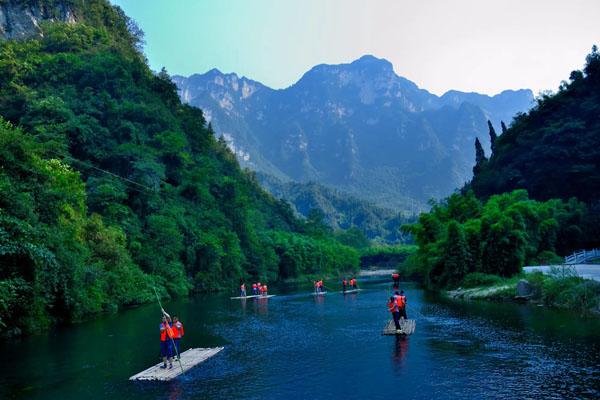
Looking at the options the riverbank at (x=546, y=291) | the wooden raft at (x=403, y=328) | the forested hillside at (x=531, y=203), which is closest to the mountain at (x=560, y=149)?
the forested hillside at (x=531, y=203)

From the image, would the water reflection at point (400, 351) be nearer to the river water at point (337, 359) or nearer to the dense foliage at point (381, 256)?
the river water at point (337, 359)

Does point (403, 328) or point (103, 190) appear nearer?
point (403, 328)

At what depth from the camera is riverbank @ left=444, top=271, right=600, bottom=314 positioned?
30.2 meters

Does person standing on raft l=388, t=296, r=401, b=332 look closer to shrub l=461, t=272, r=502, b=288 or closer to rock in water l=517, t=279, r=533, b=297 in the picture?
rock in water l=517, t=279, r=533, b=297

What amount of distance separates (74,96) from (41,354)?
6429 centimetres

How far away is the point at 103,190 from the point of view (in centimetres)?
5844

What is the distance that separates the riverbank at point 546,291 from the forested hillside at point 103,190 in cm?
3133

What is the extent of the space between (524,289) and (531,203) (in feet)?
78.3

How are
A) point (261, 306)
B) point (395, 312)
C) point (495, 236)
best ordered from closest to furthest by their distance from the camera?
point (395, 312)
point (261, 306)
point (495, 236)

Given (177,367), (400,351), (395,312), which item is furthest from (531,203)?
(177,367)

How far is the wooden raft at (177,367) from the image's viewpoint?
19109 millimetres

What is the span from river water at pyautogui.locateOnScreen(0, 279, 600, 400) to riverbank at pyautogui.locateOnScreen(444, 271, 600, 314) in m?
1.58

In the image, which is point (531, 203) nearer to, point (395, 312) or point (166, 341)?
point (395, 312)

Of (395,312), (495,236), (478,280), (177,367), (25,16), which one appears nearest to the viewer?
A: (177,367)
